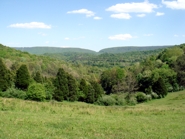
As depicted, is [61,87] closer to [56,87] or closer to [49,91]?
[56,87]

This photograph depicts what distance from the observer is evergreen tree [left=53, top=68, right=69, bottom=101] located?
49938 mm

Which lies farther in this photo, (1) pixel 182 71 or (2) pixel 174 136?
(1) pixel 182 71

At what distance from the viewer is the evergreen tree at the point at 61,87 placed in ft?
164

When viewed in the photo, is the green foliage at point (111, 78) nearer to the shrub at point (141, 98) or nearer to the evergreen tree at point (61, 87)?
the shrub at point (141, 98)

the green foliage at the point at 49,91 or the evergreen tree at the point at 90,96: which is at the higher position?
the green foliage at the point at 49,91

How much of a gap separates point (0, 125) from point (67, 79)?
42625 mm

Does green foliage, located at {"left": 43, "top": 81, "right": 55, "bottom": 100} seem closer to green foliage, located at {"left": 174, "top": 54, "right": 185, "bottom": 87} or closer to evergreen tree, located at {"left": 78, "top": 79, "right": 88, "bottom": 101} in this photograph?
evergreen tree, located at {"left": 78, "top": 79, "right": 88, "bottom": 101}

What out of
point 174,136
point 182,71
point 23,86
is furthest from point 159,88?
point 174,136

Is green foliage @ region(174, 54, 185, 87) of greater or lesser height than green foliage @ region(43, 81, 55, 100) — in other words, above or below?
above

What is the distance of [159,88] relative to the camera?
5412 cm

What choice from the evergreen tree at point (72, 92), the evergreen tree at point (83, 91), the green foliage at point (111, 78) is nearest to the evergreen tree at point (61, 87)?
the evergreen tree at point (72, 92)

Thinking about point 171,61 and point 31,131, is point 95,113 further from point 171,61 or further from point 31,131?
point 171,61

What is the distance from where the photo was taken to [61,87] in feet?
168

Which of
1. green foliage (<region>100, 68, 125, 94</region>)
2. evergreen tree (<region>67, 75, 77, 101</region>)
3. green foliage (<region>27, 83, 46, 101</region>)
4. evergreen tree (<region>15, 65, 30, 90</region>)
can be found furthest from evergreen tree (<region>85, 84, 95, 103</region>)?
green foliage (<region>100, 68, 125, 94</region>)
